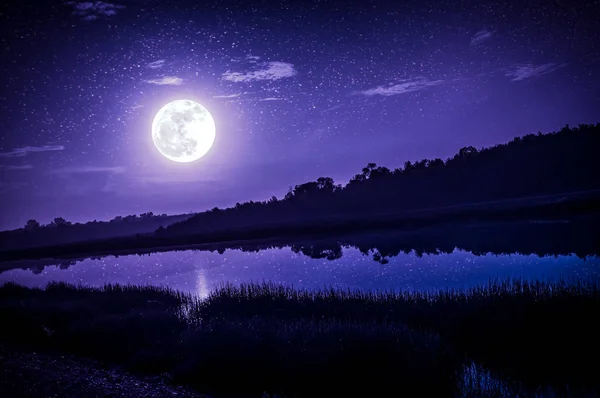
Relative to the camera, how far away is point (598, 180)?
9262 centimetres

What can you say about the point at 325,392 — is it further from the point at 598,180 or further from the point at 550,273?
the point at 598,180

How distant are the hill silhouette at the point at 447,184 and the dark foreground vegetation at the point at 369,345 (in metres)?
71.9

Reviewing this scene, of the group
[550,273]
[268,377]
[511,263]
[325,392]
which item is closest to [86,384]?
[268,377]

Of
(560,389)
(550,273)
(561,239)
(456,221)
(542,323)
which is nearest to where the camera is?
(560,389)

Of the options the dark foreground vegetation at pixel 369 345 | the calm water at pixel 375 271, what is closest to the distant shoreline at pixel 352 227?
the calm water at pixel 375 271

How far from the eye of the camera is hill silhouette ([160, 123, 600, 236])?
97988mm

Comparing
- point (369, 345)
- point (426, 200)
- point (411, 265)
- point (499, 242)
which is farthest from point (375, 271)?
point (426, 200)

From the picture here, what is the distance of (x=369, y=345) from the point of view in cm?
1045

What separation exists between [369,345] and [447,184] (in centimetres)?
11116

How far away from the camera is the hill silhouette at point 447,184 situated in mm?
97988

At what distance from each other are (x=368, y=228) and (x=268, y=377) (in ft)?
200

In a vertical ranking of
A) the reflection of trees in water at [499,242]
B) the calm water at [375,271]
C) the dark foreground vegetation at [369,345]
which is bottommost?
the calm water at [375,271]

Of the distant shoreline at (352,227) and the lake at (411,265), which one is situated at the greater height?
the distant shoreline at (352,227)

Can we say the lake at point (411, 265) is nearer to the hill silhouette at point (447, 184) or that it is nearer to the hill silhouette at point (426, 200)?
the hill silhouette at point (426, 200)
